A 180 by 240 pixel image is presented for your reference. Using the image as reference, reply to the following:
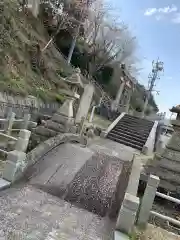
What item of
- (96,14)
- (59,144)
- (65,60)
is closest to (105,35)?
(96,14)

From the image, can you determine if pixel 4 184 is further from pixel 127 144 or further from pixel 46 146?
pixel 127 144

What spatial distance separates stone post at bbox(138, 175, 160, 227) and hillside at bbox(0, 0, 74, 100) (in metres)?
10.8

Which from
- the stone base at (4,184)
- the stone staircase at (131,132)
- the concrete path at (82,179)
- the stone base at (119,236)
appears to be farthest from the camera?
the stone staircase at (131,132)

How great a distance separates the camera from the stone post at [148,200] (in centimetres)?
610

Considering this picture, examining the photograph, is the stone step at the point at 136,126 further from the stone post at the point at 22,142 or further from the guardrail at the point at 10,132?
the stone post at the point at 22,142

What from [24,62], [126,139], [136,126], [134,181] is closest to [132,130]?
[136,126]

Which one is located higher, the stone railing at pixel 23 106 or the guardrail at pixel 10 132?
the stone railing at pixel 23 106

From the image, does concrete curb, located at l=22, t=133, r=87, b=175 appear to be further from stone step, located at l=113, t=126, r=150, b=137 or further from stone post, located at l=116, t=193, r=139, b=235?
stone step, located at l=113, t=126, r=150, b=137

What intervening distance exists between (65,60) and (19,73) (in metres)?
12.1

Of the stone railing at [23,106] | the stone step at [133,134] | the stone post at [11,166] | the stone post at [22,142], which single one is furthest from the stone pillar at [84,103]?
the stone post at [11,166]

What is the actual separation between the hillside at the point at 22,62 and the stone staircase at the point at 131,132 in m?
5.35

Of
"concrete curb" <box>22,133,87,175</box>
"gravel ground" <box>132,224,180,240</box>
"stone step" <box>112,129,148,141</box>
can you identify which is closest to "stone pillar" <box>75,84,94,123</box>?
"concrete curb" <box>22,133,87,175</box>

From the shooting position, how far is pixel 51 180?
7.62 meters

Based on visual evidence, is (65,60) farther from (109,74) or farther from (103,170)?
(103,170)
